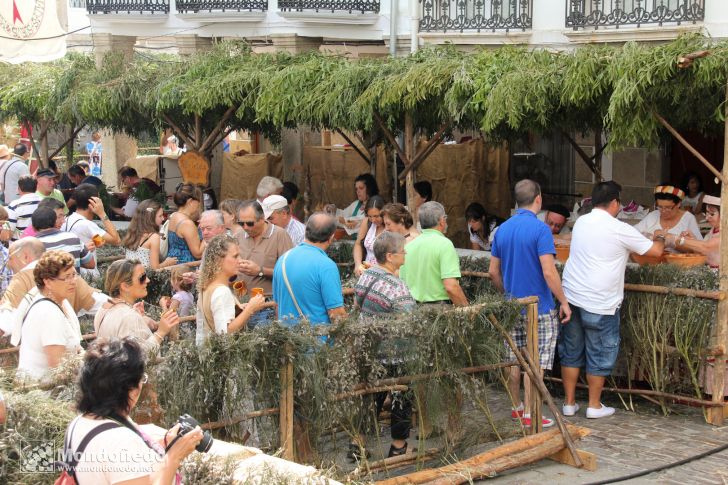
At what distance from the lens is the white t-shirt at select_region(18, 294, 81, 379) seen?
A: 5.84m

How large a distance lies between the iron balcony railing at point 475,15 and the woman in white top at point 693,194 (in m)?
5.28

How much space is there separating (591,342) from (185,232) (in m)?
3.90

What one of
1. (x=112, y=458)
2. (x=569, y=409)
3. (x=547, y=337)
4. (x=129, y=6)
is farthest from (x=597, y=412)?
(x=129, y=6)

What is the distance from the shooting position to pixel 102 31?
22609 mm

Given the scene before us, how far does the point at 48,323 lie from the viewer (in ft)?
19.2

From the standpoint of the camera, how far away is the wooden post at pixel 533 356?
7.68 meters

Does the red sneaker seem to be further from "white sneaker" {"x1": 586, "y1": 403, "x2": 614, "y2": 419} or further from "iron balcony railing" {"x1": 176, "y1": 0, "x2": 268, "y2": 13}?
"iron balcony railing" {"x1": 176, "y1": 0, "x2": 268, "y2": 13}

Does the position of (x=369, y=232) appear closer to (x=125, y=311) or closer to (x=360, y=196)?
(x=360, y=196)

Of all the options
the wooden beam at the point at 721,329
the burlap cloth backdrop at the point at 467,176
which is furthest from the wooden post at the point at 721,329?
the burlap cloth backdrop at the point at 467,176

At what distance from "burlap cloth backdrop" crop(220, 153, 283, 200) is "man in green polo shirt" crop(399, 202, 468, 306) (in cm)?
1180

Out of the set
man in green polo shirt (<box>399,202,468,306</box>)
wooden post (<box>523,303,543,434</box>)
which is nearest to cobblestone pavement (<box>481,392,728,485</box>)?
wooden post (<box>523,303,543,434</box>)

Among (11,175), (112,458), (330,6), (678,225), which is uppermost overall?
(330,6)

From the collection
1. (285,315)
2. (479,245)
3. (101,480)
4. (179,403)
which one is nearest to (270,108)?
(479,245)

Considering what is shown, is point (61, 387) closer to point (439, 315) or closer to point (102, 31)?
point (439, 315)
